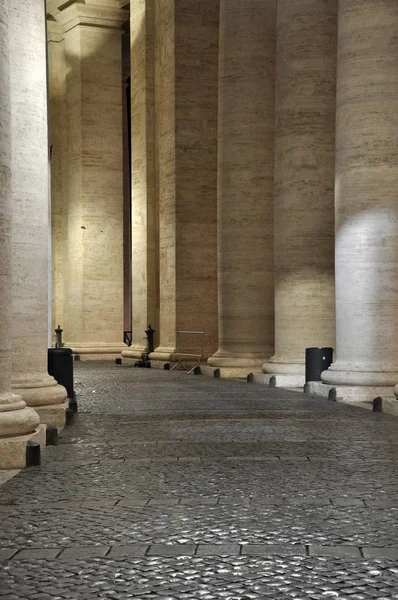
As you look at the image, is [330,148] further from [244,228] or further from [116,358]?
[116,358]

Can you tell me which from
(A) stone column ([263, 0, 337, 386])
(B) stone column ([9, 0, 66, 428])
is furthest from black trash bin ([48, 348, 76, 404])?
(A) stone column ([263, 0, 337, 386])

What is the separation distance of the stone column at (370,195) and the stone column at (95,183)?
25.5m

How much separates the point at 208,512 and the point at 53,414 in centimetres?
745

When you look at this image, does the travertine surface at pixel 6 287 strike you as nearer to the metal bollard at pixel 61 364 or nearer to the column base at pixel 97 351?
the metal bollard at pixel 61 364

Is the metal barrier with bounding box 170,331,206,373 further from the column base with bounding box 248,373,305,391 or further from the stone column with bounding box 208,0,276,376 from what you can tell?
the column base with bounding box 248,373,305,391

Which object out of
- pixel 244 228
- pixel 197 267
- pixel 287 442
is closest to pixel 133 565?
pixel 287 442

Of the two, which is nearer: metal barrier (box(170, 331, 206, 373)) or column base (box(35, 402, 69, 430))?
column base (box(35, 402, 69, 430))

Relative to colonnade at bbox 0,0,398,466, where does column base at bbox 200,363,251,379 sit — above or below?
→ below

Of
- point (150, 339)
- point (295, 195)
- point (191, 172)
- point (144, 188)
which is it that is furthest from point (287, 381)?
point (144, 188)

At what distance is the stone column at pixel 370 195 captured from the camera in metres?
22.7

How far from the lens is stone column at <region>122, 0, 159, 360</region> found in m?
41.8

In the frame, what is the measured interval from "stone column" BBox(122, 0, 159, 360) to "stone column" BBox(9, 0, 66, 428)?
937 inches

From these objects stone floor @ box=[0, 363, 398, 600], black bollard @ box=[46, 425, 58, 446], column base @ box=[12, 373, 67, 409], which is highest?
column base @ box=[12, 373, 67, 409]

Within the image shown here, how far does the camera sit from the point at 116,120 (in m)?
48.7
